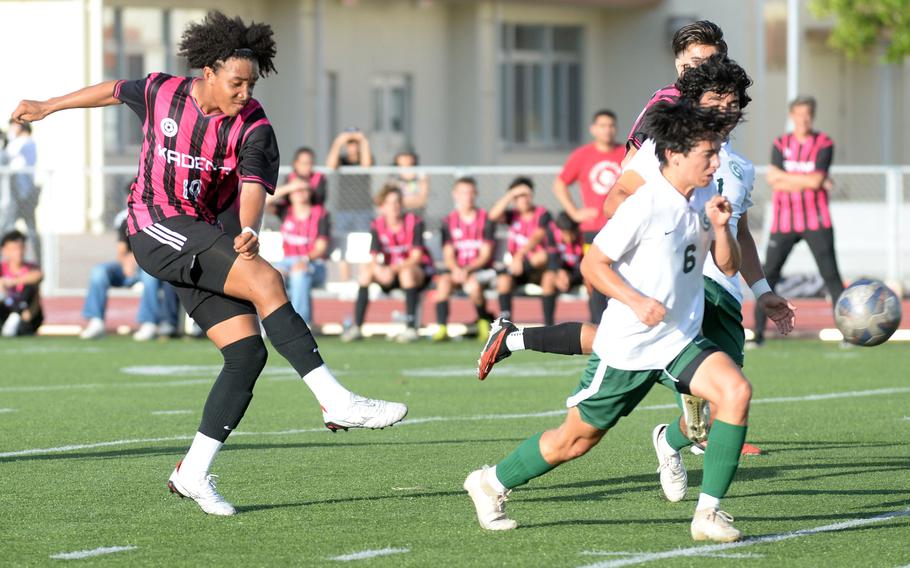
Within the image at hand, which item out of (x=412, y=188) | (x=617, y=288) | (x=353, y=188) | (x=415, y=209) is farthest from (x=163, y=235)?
(x=353, y=188)

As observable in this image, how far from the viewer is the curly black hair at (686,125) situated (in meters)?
6.33

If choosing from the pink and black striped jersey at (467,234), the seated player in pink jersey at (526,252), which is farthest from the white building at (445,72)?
the seated player in pink jersey at (526,252)

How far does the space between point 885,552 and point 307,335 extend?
8.06ft

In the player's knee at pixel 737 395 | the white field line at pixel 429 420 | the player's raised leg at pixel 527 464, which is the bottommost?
the white field line at pixel 429 420

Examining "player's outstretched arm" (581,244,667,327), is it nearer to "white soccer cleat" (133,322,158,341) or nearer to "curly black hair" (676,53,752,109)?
"curly black hair" (676,53,752,109)

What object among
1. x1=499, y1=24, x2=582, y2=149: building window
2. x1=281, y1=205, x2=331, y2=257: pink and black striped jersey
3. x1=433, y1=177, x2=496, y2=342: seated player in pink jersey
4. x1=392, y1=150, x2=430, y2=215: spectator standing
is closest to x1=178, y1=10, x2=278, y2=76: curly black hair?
x1=433, y1=177, x2=496, y2=342: seated player in pink jersey

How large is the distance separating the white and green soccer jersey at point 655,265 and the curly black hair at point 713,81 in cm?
69

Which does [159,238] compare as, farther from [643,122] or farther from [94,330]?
[94,330]

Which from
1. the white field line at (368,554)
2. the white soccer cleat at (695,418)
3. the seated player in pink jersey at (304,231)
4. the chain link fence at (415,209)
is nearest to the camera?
the white field line at (368,554)

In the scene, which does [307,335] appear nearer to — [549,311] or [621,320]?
[621,320]

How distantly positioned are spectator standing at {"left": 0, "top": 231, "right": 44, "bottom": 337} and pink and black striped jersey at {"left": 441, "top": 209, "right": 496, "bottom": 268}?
4097mm

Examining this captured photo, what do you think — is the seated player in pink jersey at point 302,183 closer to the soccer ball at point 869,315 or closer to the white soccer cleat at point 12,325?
the white soccer cleat at point 12,325

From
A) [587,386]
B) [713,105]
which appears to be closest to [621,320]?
[587,386]

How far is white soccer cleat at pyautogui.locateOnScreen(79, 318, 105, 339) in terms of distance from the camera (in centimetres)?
1739
